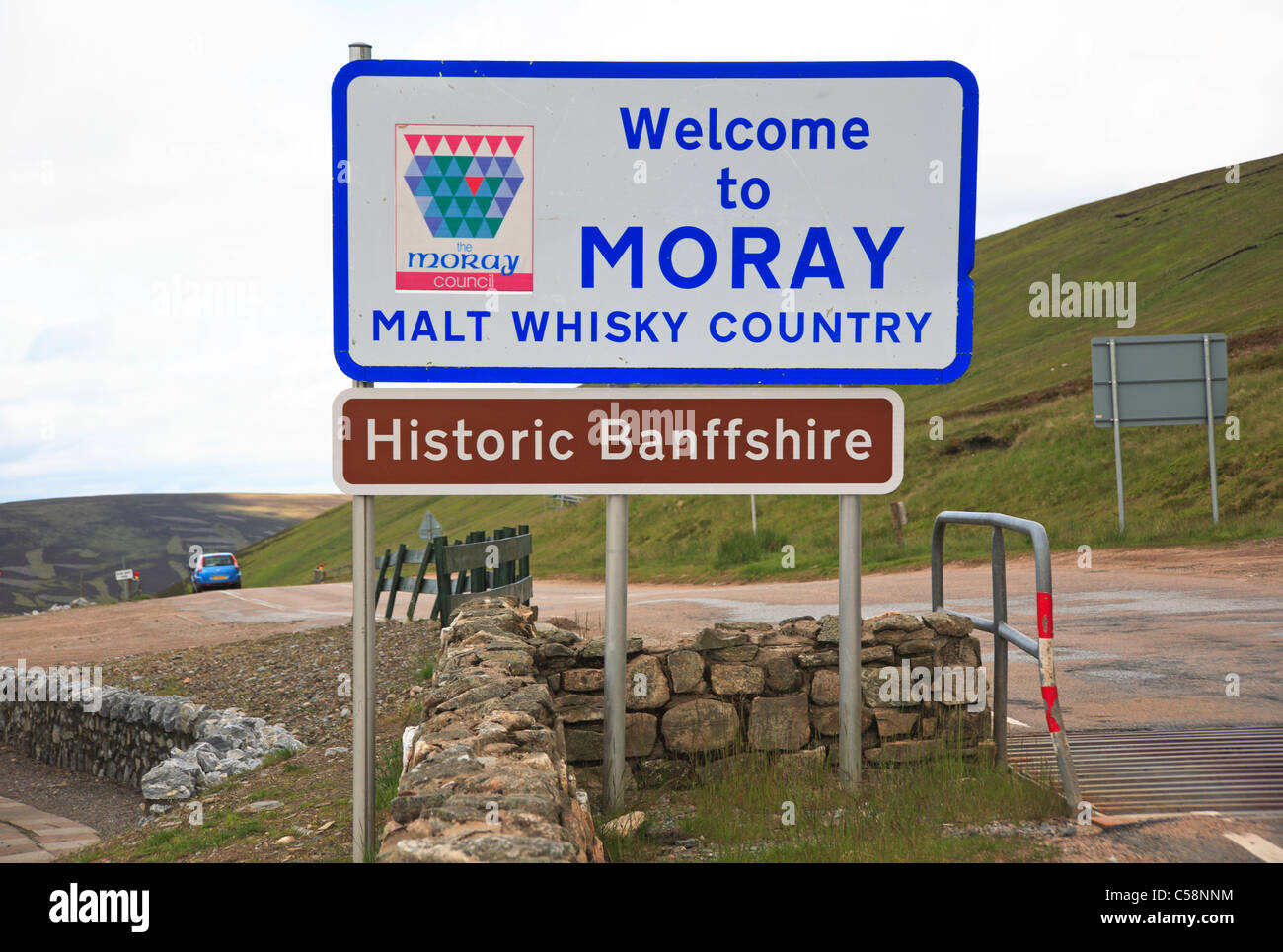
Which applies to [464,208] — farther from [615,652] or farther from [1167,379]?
[1167,379]

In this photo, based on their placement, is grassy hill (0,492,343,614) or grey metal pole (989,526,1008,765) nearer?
grey metal pole (989,526,1008,765)

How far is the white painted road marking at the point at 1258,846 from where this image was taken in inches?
156

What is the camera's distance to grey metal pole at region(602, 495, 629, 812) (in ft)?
17.1

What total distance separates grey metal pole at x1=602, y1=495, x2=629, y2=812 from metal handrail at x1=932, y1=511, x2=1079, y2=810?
1.97 metres

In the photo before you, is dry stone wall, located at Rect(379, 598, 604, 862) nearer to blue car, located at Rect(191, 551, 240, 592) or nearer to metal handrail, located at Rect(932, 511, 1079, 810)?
metal handrail, located at Rect(932, 511, 1079, 810)

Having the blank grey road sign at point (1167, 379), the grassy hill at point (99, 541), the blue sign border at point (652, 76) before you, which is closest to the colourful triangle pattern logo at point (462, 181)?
the blue sign border at point (652, 76)

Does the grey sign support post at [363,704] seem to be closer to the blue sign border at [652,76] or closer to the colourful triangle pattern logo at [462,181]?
the blue sign border at [652,76]

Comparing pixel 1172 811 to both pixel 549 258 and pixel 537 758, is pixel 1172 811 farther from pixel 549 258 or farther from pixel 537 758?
pixel 549 258

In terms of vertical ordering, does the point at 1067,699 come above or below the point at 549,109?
below

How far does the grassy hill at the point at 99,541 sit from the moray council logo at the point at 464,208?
7046cm

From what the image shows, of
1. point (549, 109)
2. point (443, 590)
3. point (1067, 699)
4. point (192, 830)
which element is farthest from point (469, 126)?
point (443, 590)

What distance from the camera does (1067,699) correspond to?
24.1 feet

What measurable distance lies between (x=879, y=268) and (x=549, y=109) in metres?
1.88

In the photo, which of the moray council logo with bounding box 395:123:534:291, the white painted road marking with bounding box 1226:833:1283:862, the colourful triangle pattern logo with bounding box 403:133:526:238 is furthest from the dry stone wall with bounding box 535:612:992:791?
the colourful triangle pattern logo with bounding box 403:133:526:238
